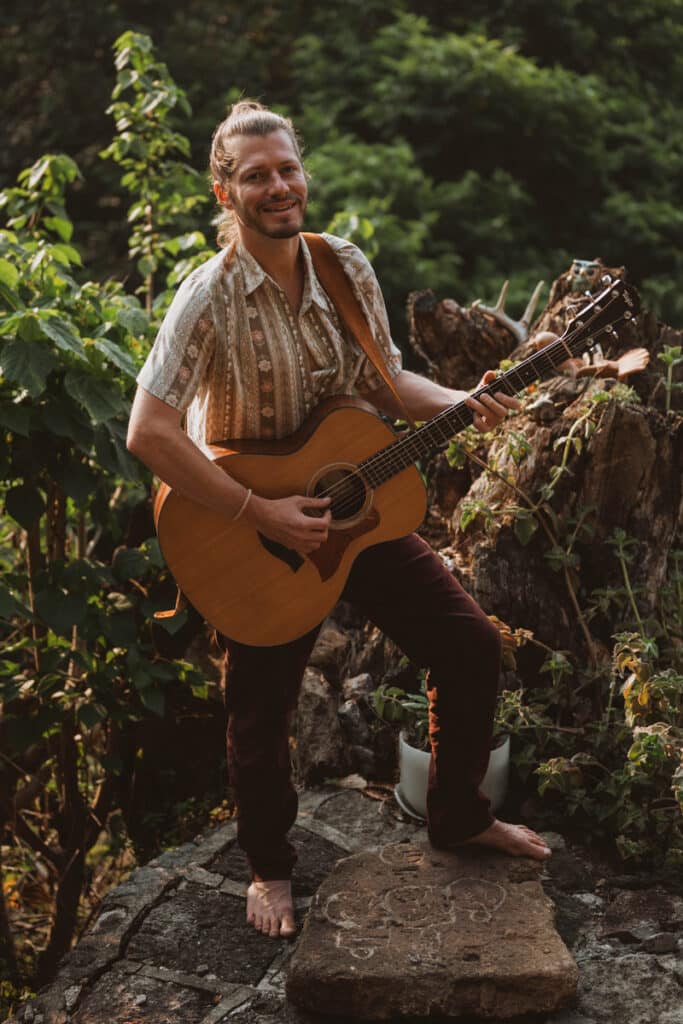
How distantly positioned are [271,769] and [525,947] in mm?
767

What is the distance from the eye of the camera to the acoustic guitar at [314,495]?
2646mm

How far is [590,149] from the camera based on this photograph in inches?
283

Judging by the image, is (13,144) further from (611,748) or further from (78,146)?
(611,748)

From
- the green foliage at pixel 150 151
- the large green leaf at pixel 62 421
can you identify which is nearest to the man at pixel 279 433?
the large green leaf at pixel 62 421

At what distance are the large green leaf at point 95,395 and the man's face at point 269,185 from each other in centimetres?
73

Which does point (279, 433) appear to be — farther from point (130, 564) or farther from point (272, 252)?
point (130, 564)

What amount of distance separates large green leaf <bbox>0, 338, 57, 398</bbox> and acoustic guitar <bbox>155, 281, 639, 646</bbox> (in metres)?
0.52

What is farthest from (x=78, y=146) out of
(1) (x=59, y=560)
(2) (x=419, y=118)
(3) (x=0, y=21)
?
(1) (x=59, y=560)

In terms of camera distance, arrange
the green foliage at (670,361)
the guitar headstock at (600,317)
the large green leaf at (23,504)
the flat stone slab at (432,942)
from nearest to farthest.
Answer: the flat stone slab at (432,942) → the guitar headstock at (600,317) → the large green leaf at (23,504) → the green foliage at (670,361)

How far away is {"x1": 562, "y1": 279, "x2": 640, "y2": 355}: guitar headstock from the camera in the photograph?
2.80m

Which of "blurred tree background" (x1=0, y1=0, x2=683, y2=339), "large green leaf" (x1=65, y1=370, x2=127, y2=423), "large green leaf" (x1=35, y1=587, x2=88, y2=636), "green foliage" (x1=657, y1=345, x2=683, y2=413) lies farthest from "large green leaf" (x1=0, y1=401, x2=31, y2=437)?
"blurred tree background" (x1=0, y1=0, x2=683, y2=339)

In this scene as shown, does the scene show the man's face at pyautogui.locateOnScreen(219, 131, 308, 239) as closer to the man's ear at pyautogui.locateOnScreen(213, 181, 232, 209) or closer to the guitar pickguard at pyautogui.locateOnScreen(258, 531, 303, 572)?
the man's ear at pyautogui.locateOnScreen(213, 181, 232, 209)

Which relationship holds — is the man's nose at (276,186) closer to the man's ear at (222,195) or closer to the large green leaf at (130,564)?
the man's ear at (222,195)

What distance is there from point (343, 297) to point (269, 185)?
0.35 m
